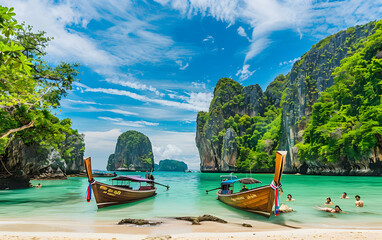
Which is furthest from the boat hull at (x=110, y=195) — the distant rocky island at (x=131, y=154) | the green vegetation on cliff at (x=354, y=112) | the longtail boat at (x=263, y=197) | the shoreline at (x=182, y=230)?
the distant rocky island at (x=131, y=154)

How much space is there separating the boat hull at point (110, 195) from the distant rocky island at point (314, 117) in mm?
29075

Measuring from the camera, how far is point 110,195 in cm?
1501

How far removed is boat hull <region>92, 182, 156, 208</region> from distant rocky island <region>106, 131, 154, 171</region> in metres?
169

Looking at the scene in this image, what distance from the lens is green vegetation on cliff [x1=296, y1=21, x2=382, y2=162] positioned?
39062 millimetres

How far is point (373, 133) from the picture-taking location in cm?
3741

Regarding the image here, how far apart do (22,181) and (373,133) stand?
52.1 meters

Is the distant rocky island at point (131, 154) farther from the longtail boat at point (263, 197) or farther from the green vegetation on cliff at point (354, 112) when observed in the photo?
the longtail boat at point (263, 197)

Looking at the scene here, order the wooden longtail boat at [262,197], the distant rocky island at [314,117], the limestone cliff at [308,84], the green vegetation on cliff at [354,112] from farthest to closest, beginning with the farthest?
the limestone cliff at [308,84] → the distant rocky island at [314,117] → the green vegetation on cliff at [354,112] → the wooden longtail boat at [262,197]

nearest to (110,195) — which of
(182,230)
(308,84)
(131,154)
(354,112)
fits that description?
(182,230)

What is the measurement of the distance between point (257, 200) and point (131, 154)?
18383 cm

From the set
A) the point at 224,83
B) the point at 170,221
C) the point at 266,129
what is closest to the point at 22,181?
the point at 170,221

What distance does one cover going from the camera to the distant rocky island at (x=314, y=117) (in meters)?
42.0

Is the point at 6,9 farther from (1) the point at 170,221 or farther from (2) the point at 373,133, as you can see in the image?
(2) the point at 373,133

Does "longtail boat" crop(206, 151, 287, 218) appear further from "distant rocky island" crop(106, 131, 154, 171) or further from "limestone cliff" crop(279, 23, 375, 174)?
"distant rocky island" crop(106, 131, 154, 171)
